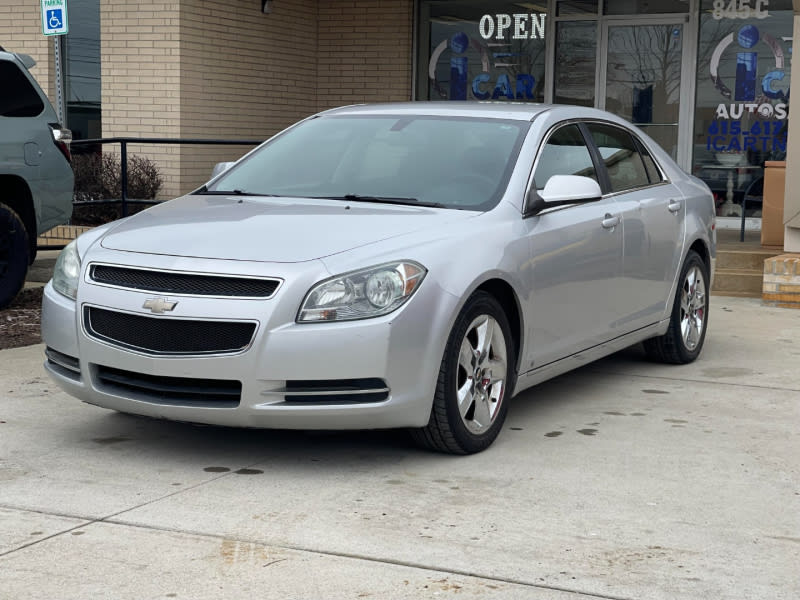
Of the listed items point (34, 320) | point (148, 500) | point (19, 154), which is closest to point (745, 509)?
point (148, 500)

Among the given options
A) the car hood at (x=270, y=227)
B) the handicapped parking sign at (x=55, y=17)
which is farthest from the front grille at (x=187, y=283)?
the handicapped parking sign at (x=55, y=17)

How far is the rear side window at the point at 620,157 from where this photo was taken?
712 centimetres

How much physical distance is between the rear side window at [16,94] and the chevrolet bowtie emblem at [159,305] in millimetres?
5013

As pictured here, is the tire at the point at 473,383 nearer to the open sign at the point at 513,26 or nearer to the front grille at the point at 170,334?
the front grille at the point at 170,334

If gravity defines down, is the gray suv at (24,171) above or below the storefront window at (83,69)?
below

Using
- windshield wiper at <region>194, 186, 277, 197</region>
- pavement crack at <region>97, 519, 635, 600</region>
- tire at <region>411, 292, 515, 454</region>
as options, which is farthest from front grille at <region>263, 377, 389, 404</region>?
windshield wiper at <region>194, 186, 277, 197</region>

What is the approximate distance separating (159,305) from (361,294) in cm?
81

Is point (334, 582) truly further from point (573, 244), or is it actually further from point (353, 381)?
point (573, 244)

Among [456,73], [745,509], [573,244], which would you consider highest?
[456,73]

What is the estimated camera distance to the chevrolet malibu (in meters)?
5.04

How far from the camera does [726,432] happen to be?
6152 mm

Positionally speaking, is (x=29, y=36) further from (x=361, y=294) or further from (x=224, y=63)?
(x=361, y=294)

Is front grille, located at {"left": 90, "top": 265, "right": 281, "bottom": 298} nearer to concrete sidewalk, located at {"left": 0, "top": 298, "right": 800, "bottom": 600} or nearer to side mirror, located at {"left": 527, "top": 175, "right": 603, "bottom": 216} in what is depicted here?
concrete sidewalk, located at {"left": 0, "top": 298, "right": 800, "bottom": 600}

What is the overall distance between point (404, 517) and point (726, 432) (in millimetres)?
2172
